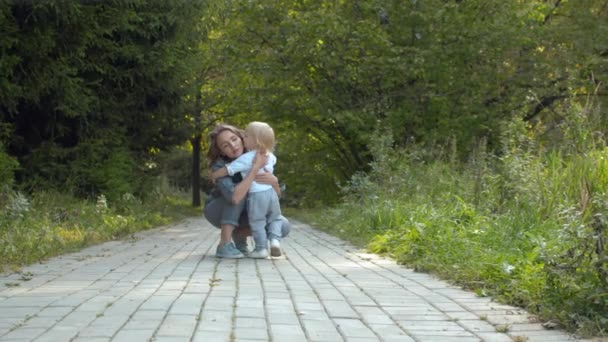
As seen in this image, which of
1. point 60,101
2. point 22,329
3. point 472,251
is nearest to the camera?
point 22,329

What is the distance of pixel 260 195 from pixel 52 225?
4189mm

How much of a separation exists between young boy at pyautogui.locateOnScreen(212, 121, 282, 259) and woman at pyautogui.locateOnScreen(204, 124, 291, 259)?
82 millimetres

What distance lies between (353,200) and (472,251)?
909 centimetres

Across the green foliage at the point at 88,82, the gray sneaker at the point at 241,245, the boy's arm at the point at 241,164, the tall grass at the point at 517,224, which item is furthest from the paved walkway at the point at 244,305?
the green foliage at the point at 88,82

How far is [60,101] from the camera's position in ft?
49.9

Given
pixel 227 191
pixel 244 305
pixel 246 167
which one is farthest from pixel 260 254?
pixel 244 305

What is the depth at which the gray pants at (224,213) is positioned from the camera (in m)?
8.41

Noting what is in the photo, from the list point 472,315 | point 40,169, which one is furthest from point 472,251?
point 40,169

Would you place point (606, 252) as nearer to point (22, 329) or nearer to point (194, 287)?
point (194, 287)

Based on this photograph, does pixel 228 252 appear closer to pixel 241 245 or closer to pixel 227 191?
pixel 241 245

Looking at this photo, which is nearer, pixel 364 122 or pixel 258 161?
pixel 258 161

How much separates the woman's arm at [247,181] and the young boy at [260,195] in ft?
0.20

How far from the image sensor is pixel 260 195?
8.35 meters

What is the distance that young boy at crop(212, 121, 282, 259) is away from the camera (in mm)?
8203
